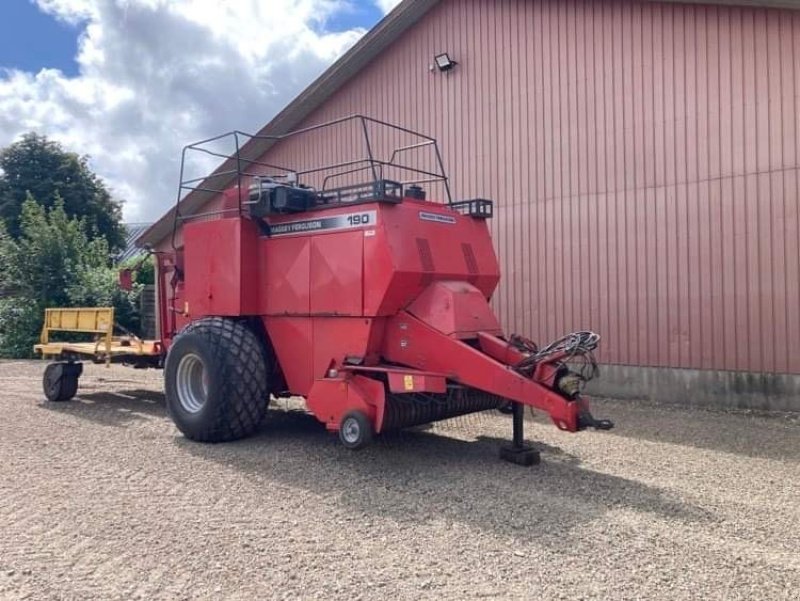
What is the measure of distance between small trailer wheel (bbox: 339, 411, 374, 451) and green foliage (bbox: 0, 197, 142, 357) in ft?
51.9

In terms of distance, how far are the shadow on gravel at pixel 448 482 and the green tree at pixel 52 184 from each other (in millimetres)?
28397

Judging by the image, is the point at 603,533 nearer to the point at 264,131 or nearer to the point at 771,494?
the point at 771,494

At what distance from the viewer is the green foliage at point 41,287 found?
66.8ft

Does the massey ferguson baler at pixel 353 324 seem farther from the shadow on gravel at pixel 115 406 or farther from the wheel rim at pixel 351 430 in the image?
the shadow on gravel at pixel 115 406

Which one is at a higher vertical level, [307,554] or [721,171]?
[721,171]

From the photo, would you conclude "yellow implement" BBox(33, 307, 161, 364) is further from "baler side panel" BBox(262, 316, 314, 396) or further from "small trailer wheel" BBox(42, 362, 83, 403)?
"baler side panel" BBox(262, 316, 314, 396)

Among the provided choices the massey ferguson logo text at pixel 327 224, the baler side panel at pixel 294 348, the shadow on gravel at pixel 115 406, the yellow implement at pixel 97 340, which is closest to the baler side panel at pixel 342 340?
the baler side panel at pixel 294 348

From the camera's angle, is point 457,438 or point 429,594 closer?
point 429,594

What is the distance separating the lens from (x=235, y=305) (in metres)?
7.82

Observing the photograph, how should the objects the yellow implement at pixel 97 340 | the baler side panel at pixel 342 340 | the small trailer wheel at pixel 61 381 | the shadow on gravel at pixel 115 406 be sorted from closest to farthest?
the baler side panel at pixel 342 340 → the shadow on gravel at pixel 115 406 → the yellow implement at pixel 97 340 → the small trailer wheel at pixel 61 381

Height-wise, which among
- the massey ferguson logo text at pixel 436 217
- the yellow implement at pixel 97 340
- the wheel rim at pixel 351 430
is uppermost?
the massey ferguson logo text at pixel 436 217

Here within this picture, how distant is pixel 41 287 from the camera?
20484mm

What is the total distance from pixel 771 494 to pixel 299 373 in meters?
4.57

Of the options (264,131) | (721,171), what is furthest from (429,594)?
(264,131)
